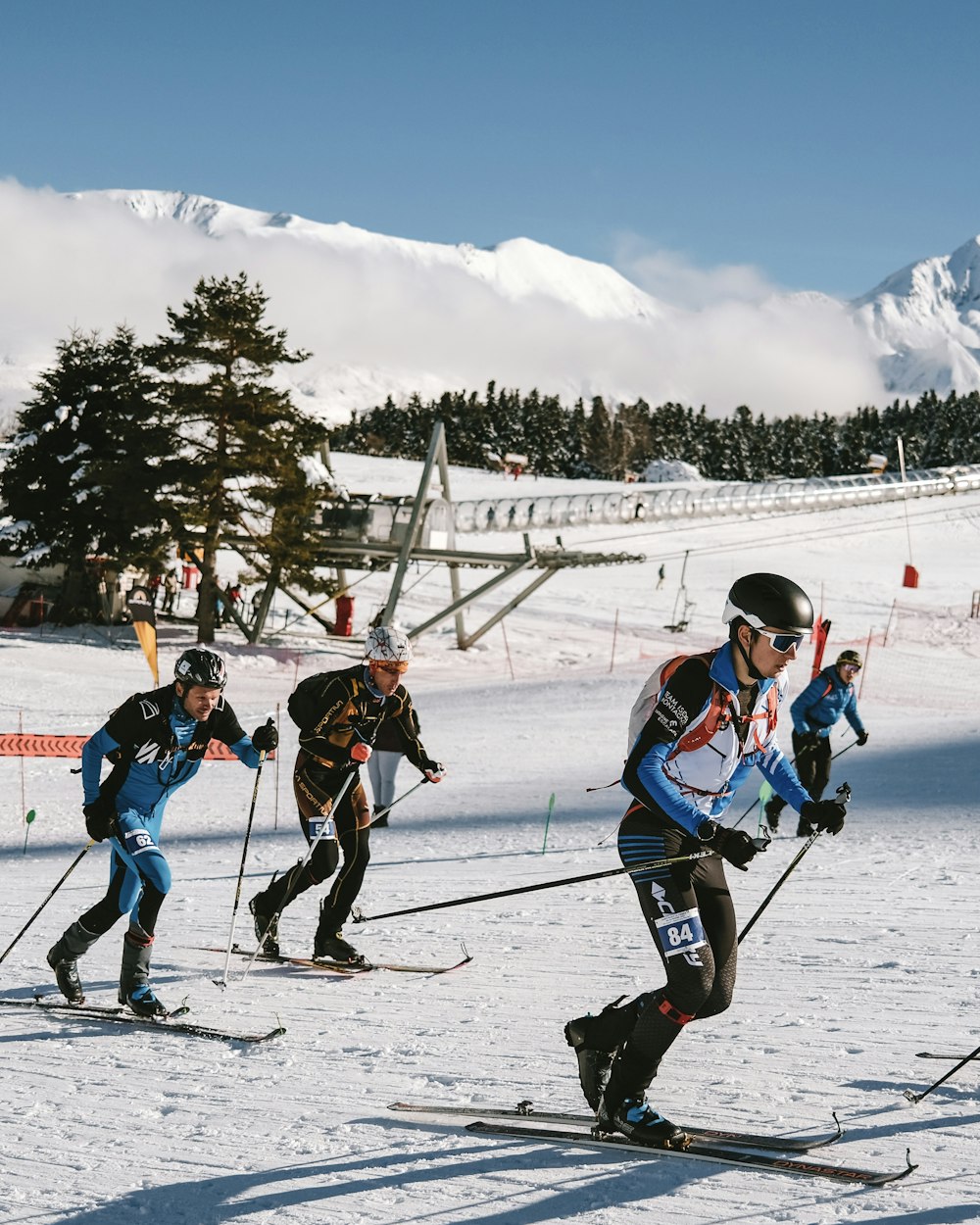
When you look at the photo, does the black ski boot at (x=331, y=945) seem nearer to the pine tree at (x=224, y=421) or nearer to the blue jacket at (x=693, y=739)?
the blue jacket at (x=693, y=739)

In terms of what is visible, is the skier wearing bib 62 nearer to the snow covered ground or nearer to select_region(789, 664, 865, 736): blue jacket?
the snow covered ground

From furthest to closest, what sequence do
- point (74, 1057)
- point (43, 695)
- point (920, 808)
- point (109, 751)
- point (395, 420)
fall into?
Answer: point (395, 420)
point (43, 695)
point (920, 808)
point (109, 751)
point (74, 1057)

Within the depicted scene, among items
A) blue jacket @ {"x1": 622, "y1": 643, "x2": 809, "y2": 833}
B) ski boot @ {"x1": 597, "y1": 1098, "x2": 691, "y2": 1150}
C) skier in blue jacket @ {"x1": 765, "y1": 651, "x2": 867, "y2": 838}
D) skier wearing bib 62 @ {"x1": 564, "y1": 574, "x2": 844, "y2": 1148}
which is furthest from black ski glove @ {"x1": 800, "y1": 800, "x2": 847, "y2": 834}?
skier in blue jacket @ {"x1": 765, "y1": 651, "x2": 867, "y2": 838}

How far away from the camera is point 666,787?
438 centimetres

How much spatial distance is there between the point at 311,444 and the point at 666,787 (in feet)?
102

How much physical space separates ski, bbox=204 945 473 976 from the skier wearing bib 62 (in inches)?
111

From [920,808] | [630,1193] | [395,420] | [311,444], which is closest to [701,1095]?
[630,1193]

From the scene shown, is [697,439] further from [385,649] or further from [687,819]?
[687,819]

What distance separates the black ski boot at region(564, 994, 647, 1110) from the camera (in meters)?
4.63

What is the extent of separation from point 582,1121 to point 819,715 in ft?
27.2

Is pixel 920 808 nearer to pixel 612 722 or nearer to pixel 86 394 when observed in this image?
pixel 612 722

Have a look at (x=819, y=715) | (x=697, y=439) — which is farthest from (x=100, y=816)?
(x=697, y=439)

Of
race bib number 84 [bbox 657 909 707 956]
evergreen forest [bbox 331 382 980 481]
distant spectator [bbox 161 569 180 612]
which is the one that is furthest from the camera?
evergreen forest [bbox 331 382 980 481]

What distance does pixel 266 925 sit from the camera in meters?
7.62
